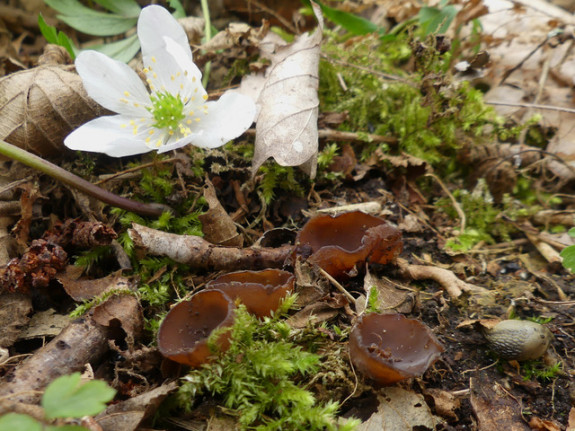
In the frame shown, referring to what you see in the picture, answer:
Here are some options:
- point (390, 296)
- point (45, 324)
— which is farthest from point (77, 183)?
point (390, 296)

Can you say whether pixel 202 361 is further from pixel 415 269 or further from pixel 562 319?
pixel 562 319

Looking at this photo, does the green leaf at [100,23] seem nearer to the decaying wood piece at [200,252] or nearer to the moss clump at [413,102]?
the moss clump at [413,102]

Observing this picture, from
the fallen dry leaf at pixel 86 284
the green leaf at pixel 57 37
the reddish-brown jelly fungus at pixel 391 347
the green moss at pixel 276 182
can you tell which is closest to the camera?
the reddish-brown jelly fungus at pixel 391 347

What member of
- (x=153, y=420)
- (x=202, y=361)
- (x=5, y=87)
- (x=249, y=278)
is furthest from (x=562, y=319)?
(x=5, y=87)

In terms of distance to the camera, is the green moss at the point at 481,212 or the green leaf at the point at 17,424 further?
the green moss at the point at 481,212

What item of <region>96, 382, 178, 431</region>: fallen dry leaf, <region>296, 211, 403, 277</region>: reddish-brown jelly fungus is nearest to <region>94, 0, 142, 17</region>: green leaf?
<region>296, 211, 403, 277</region>: reddish-brown jelly fungus

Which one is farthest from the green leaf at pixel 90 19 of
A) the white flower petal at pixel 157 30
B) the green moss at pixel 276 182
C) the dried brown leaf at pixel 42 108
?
the green moss at pixel 276 182

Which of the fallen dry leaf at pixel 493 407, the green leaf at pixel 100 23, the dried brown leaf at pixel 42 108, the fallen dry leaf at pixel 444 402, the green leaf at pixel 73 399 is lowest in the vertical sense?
the fallen dry leaf at pixel 493 407
